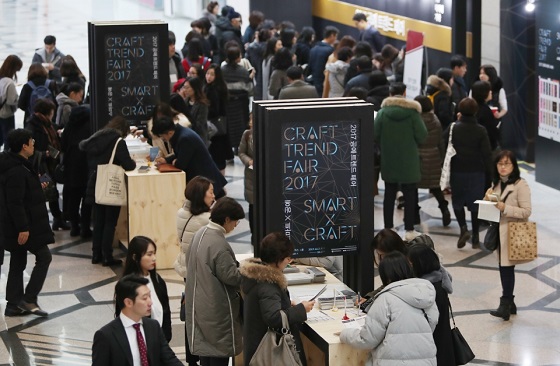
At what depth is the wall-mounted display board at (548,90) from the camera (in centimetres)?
1280

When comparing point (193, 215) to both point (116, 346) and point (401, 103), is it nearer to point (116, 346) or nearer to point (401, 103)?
point (116, 346)

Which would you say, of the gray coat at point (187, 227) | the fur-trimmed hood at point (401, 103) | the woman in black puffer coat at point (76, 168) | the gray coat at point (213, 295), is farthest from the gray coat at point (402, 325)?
the woman in black puffer coat at point (76, 168)

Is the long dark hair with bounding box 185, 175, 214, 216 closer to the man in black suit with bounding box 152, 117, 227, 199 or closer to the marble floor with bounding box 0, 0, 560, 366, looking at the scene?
the marble floor with bounding box 0, 0, 560, 366

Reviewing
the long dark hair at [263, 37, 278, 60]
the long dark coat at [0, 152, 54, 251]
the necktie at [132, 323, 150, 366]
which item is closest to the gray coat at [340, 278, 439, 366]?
the necktie at [132, 323, 150, 366]

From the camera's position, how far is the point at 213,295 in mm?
6852

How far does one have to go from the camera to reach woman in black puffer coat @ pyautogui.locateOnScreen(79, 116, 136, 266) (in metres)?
10.2

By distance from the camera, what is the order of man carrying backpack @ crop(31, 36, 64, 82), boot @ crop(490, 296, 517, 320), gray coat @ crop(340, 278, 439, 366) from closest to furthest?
1. gray coat @ crop(340, 278, 439, 366)
2. boot @ crop(490, 296, 517, 320)
3. man carrying backpack @ crop(31, 36, 64, 82)

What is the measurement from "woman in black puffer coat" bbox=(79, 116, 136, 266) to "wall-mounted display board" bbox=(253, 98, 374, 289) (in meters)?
3.15

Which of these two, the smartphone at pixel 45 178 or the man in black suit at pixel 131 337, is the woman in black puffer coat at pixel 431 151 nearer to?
the smartphone at pixel 45 178

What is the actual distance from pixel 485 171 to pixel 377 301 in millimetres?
5119

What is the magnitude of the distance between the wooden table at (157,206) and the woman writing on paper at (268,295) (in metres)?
3.92

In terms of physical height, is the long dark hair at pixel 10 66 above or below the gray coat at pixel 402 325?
above

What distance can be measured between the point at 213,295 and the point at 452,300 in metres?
3.17

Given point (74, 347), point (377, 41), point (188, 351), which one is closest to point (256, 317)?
point (188, 351)
